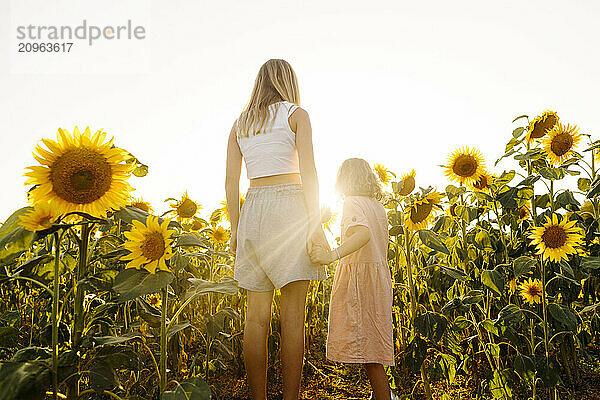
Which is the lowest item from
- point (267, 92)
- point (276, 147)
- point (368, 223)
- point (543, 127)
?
point (368, 223)

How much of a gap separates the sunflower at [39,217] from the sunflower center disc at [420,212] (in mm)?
1654

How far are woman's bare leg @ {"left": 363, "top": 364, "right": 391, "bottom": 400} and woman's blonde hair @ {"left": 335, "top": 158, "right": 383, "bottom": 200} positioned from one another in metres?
0.92

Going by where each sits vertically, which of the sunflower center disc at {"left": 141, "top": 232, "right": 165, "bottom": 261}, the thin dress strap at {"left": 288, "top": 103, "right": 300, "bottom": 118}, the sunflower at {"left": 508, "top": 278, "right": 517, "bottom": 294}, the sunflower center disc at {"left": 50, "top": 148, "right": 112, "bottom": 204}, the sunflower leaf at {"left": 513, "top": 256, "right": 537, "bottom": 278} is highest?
the thin dress strap at {"left": 288, "top": 103, "right": 300, "bottom": 118}

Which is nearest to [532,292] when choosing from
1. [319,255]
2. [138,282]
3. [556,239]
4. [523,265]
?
[556,239]

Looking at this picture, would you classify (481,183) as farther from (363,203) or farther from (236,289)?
(236,289)

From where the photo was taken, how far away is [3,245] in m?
1.15

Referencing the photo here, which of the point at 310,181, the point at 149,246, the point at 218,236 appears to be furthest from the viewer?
the point at 218,236

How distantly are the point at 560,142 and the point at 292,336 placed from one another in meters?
2.03

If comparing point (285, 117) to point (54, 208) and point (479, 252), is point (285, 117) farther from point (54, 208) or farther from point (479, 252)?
point (479, 252)

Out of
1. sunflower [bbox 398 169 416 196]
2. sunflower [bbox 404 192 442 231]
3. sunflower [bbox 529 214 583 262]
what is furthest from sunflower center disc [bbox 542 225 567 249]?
sunflower [bbox 398 169 416 196]

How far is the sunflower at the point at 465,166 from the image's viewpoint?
3.15m

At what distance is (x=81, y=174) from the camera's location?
129cm

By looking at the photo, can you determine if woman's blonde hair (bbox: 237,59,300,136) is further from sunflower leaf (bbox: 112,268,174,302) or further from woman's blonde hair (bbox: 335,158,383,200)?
sunflower leaf (bbox: 112,268,174,302)

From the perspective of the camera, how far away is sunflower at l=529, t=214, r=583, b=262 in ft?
7.37
